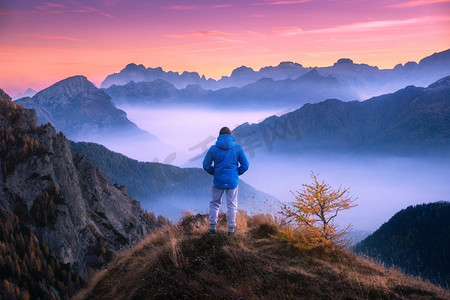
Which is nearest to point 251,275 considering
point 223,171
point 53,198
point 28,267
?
point 223,171

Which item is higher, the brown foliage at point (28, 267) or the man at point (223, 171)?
the man at point (223, 171)

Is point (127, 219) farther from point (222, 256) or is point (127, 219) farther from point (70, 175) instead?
point (222, 256)

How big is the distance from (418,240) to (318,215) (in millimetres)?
176959

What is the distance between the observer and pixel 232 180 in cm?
1152

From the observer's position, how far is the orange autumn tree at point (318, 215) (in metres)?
10.6

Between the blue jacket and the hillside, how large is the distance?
175cm

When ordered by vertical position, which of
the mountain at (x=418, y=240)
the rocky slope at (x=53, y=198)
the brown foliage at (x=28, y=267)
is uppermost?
the rocky slope at (x=53, y=198)

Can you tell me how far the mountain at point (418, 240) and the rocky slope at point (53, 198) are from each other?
104 m

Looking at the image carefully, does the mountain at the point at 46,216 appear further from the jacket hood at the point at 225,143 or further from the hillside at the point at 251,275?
the jacket hood at the point at 225,143

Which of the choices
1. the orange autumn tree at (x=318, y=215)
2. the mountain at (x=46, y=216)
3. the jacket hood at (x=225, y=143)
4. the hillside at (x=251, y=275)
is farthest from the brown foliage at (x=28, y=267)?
the orange autumn tree at (x=318, y=215)

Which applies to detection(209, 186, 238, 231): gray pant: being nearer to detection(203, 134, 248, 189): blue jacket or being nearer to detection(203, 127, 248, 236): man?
detection(203, 127, 248, 236): man

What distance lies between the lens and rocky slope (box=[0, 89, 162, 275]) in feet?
302

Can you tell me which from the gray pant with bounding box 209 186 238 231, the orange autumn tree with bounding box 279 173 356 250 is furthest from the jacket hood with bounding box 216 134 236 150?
the orange autumn tree with bounding box 279 173 356 250

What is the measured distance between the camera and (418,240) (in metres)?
158
